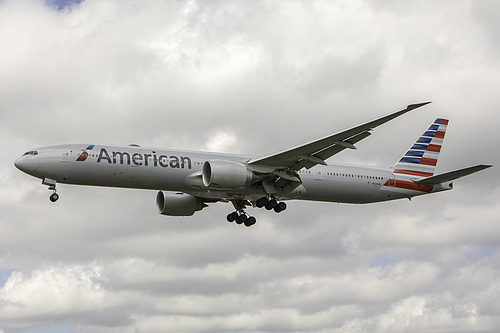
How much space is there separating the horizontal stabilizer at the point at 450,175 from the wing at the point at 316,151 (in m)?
7.50

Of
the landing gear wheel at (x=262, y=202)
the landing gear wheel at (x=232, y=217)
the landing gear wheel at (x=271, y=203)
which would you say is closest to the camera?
the landing gear wheel at (x=271, y=203)

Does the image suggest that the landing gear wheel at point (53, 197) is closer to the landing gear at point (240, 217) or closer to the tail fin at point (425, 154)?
the landing gear at point (240, 217)

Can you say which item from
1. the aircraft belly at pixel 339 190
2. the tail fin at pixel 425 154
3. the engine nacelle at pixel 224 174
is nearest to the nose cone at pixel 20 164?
the engine nacelle at pixel 224 174

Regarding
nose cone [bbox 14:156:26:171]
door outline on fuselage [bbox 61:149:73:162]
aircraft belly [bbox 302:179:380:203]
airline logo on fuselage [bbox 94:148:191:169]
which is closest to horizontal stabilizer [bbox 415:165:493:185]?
aircraft belly [bbox 302:179:380:203]

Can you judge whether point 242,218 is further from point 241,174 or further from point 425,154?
point 425,154

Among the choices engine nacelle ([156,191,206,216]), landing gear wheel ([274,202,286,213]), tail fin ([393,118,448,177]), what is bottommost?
landing gear wheel ([274,202,286,213])

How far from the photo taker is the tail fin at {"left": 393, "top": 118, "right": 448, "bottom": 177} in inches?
2215

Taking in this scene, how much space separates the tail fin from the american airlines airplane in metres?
1.76

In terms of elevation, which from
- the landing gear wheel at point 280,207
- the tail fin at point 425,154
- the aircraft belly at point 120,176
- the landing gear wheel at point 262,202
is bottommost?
the landing gear wheel at point 280,207

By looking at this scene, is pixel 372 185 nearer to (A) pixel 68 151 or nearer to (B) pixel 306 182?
(B) pixel 306 182

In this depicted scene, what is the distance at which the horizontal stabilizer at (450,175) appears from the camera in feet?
155

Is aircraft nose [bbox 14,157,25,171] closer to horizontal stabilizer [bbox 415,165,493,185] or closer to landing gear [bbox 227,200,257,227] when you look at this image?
landing gear [bbox 227,200,257,227]

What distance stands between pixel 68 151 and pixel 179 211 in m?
11.9

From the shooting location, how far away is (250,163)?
157 ft
